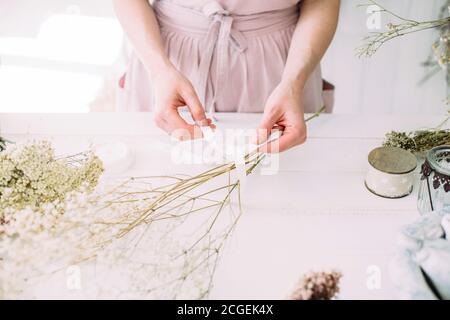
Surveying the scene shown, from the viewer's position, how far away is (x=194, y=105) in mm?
951

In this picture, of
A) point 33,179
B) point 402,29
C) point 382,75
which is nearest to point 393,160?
point 402,29

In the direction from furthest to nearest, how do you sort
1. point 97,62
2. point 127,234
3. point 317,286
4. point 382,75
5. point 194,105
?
1. point 97,62
2. point 382,75
3. point 194,105
4. point 127,234
5. point 317,286

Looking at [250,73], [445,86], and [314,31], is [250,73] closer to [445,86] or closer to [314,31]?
[314,31]

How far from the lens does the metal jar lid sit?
88cm

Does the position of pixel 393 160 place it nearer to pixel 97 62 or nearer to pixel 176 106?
pixel 176 106

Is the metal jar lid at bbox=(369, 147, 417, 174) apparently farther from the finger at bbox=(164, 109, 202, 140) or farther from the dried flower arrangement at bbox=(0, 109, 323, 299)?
the finger at bbox=(164, 109, 202, 140)

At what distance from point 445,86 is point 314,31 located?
124 cm

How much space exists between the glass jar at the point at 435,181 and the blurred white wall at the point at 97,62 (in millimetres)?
A: 1196

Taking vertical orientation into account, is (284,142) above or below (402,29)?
below

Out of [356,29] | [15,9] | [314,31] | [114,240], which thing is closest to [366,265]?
[114,240]

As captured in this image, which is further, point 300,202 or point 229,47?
point 229,47

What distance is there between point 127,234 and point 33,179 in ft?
0.64

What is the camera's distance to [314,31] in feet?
3.75

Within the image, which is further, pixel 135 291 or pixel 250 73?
pixel 250 73
